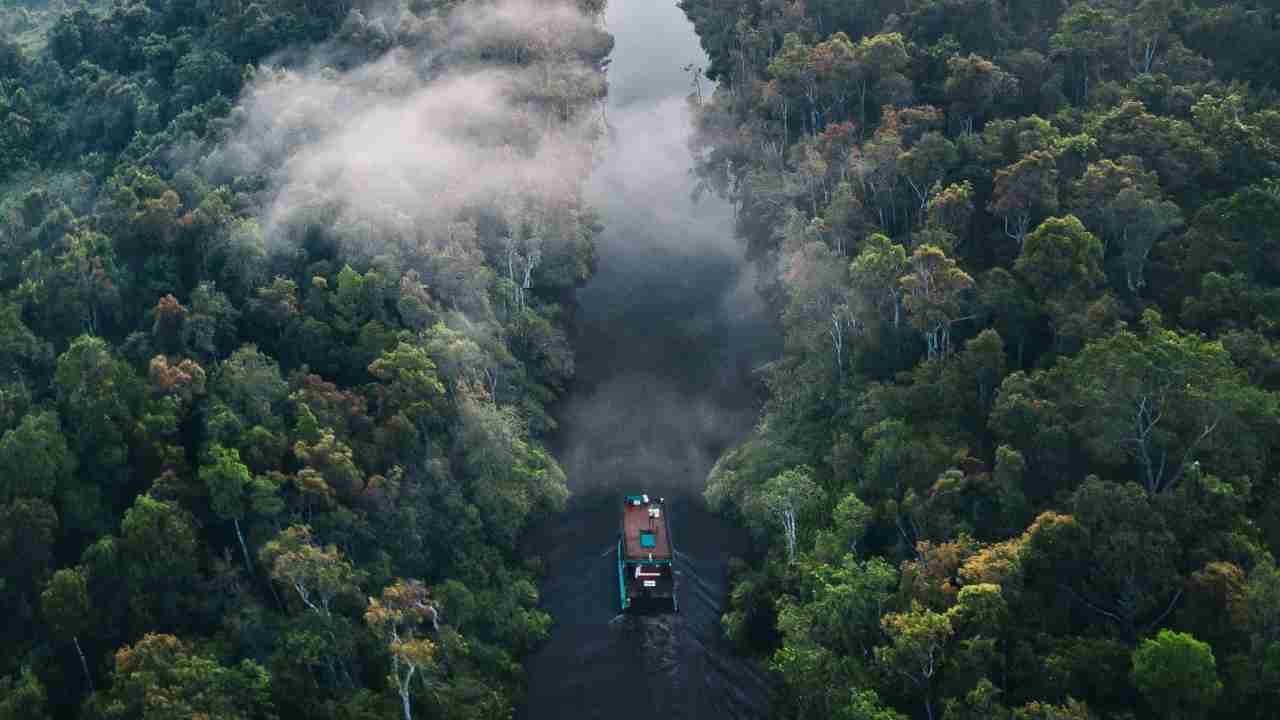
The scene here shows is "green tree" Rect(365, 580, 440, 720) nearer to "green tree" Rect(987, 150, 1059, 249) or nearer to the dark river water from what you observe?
the dark river water

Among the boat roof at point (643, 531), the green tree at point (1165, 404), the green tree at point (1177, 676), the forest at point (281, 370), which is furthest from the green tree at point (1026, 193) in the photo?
the green tree at point (1177, 676)

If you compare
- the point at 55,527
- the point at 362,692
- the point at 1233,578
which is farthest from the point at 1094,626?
the point at 55,527

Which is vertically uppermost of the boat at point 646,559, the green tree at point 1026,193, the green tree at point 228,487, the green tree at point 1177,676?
the green tree at point 1026,193

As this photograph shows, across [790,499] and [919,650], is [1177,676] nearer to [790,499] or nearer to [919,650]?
[919,650]

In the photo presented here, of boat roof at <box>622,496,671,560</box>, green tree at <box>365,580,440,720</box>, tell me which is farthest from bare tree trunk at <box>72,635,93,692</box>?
boat roof at <box>622,496,671,560</box>

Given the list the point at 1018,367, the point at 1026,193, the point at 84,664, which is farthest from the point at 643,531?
the point at 1026,193

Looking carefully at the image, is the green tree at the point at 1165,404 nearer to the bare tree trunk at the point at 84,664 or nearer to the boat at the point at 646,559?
the boat at the point at 646,559

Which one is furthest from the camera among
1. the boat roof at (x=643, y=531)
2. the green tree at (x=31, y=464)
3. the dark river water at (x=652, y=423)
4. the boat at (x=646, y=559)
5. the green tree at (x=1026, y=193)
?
the green tree at (x=1026, y=193)

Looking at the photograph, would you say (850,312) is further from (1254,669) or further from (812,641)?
(1254,669)
